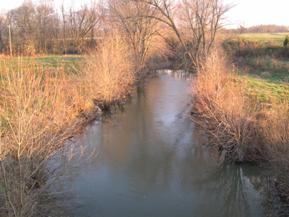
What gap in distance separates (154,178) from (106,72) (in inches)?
312

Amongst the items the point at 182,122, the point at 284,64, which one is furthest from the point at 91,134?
the point at 284,64

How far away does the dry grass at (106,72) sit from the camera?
15.3m

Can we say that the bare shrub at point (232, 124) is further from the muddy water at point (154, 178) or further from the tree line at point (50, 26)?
the tree line at point (50, 26)

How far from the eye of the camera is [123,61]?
17703mm

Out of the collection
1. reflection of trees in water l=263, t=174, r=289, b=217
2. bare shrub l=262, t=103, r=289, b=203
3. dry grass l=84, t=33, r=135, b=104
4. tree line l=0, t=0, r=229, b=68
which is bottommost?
reflection of trees in water l=263, t=174, r=289, b=217

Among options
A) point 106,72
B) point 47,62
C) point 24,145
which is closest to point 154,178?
point 24,145

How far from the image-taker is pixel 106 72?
1550 cm

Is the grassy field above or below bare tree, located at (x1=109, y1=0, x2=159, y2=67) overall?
below

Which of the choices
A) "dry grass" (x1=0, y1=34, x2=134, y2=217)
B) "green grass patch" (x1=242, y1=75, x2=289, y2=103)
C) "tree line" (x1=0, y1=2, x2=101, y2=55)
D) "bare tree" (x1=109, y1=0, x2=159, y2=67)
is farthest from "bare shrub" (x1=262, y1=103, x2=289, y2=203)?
"tree line" (x1=0, y1=2, x2=101, y2=55)

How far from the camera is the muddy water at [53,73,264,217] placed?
7.12 meters

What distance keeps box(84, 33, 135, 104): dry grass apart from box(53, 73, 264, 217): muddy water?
2509 mm

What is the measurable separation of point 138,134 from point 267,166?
484 centimetres

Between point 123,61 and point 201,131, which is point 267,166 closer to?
point 201,131

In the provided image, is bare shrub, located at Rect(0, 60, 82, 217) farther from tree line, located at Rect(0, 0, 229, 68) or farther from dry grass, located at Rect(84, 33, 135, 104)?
dry grass, located at Rect(84, 33, 135, 104)
